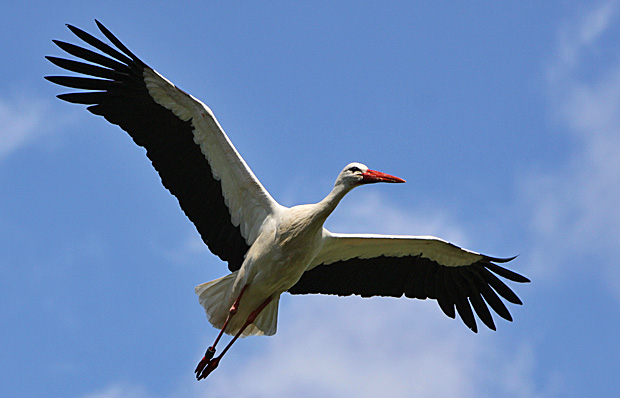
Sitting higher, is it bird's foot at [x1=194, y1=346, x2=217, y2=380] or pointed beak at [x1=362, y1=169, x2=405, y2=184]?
pointed beak at [x1=362, y1=169, x2=405, y2=184]

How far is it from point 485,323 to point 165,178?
4.17 m

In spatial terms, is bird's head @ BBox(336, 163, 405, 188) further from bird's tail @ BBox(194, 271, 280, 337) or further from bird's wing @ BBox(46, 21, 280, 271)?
bird's tail @ BBox(194, 271, 280, 337)

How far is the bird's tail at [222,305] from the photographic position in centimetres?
1181

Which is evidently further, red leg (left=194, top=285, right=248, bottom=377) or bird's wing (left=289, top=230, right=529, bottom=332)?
bird's wing (left=289, top=230, right=529, bottom=332)

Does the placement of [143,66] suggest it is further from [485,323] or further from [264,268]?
[485,323]

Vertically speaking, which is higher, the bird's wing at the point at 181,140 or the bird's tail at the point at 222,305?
the bird's wing at the point at 181,140

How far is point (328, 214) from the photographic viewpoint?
11156 mm

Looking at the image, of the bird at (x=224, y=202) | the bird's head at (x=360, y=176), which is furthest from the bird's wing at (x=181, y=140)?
the bird's head at (x=360, y=176)

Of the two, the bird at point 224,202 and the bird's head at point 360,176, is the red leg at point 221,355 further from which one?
the bird's head at point 360,176

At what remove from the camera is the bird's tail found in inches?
465

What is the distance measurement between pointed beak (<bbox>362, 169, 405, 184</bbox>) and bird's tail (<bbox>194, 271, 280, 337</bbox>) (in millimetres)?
1680

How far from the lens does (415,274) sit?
507 inches

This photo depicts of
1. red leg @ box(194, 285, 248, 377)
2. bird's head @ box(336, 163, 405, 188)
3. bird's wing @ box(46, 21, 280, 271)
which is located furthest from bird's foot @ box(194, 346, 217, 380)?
bird's head @ box(336, 163, 405, 188)

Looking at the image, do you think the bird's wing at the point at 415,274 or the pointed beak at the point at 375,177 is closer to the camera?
the pointed beak at the point at 375,177
